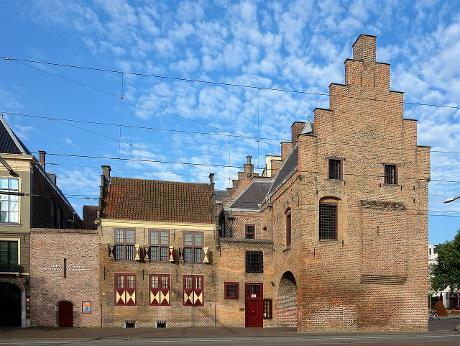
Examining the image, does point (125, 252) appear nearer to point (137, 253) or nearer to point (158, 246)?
point (137, 253)

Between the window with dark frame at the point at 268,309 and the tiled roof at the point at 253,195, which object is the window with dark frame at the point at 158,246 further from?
the tiled roof at the point at 253,195

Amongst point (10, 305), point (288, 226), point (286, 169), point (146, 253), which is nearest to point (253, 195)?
point (286, 169)

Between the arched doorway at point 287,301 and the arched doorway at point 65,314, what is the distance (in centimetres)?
1389

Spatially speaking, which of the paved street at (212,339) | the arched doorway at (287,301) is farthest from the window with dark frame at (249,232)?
the paved street at (212,339)

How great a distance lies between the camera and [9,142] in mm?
35500

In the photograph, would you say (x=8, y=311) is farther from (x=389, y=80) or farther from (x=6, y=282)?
(x=389, y=80)

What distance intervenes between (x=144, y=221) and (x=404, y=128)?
60.4 ft

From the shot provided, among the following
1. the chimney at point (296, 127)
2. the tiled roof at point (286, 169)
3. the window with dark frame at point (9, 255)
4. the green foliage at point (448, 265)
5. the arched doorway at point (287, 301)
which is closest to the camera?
the window with dark frame at point (9, 255)

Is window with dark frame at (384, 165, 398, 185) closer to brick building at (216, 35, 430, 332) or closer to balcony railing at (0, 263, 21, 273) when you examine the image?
brick building at (216, 35, 430, 332)

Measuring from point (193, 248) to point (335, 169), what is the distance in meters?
11.4

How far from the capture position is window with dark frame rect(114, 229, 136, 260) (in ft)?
117

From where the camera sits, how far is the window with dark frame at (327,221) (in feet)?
106

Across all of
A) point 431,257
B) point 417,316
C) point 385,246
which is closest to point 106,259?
point 385,246

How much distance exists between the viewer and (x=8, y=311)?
3328 centimetres
